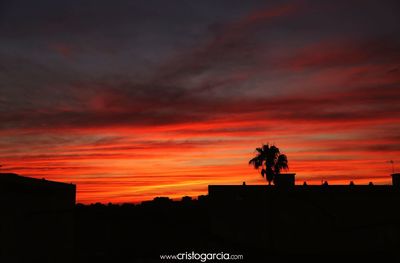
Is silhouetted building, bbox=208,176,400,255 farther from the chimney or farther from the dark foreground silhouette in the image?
the chimney

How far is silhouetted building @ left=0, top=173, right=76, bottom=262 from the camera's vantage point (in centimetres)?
1847

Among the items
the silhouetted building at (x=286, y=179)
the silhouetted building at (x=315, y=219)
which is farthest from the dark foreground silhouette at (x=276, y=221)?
the silhouetted building at (x=286, y=179)

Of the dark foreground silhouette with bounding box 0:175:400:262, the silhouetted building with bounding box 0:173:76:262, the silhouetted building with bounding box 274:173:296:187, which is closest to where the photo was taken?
the silhouetted building with bounding box 0:173:76:262

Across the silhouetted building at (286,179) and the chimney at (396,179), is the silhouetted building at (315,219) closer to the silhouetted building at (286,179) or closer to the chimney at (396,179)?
the chimney at (396,179)

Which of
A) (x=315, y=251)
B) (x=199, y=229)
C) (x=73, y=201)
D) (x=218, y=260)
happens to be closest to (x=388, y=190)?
(x=315, y=251)

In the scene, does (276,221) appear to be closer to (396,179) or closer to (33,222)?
(396,179)

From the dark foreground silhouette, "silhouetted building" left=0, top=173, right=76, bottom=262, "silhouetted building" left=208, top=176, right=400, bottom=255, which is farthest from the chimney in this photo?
"silhouetted building" left=0, top=173, right=76, bottom=262

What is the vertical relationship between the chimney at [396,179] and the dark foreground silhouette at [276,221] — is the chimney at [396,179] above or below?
above

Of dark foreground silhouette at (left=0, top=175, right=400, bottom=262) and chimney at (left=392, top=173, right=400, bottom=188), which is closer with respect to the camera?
dark foreground silhouette at (left=0, top=175, right=400, bottom=262)

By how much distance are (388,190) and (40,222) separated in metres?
24.2

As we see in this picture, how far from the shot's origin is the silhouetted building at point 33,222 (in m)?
18.5

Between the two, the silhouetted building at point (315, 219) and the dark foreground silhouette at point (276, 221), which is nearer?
the dark foreground silhouette at point (276, 221)

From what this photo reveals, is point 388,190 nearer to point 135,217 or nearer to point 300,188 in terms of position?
point 300,188

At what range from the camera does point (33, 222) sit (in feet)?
67.5
